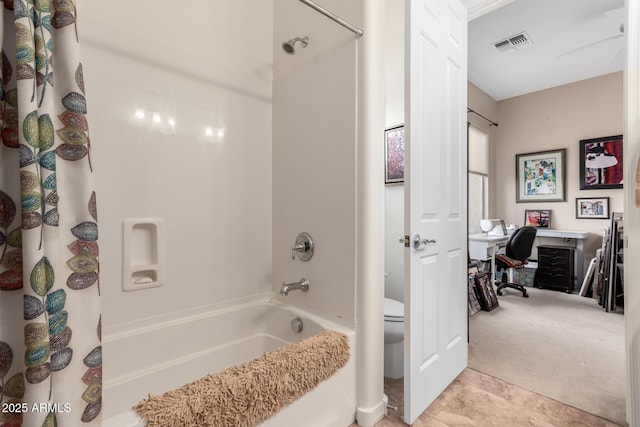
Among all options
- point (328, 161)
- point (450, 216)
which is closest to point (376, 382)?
point (450, 216)


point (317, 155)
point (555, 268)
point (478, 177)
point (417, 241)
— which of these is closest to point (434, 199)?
point (417, 241)

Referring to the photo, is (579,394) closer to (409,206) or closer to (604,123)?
(409,206)

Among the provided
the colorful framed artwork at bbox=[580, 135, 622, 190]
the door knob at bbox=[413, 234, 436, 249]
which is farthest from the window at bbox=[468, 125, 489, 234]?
the door knob at bbox=[413, 234, 436, 249]

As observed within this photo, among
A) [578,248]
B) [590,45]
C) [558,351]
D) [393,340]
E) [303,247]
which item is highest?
[590,45]

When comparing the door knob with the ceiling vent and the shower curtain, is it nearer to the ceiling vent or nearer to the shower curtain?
the shower curtain

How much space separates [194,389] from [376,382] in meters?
0.93

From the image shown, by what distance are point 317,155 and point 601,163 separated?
14.6ft

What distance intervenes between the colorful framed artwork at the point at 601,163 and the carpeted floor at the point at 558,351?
1668mm

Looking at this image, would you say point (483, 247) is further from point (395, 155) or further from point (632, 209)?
point (632, 209)

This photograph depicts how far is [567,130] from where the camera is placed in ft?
14.3

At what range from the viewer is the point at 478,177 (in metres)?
4.50

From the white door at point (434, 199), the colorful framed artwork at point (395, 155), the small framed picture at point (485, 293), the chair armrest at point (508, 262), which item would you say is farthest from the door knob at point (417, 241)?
the chair armrest at point (508, 262)

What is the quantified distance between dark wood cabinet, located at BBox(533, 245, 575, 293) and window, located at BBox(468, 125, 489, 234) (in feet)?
2.99

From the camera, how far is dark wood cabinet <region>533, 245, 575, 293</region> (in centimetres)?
399
